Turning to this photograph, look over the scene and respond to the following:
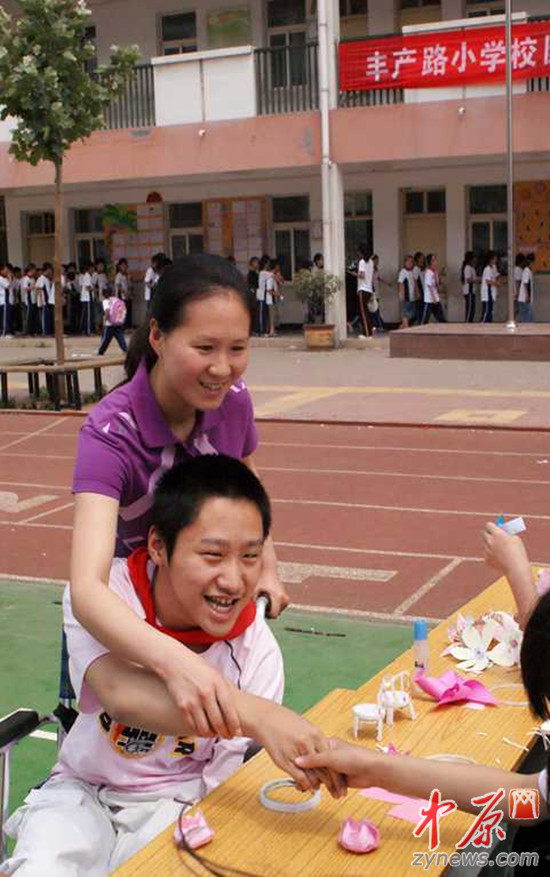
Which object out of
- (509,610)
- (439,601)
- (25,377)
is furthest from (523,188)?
(509,610)

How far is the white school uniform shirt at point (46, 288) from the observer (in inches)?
811

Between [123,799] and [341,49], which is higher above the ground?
[341,49]

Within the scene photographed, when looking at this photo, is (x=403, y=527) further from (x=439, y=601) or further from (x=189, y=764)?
(x=189, y=764)

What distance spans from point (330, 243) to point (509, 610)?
561 inches

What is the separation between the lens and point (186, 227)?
20.7 m

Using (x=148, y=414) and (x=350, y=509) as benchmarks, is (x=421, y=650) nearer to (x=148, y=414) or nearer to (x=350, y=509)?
(x=148, y=414)

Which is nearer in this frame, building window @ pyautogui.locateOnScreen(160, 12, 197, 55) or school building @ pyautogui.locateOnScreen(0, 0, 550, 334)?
school building @ pyautogui.locateOnScreen(0, 0, 550, 334)

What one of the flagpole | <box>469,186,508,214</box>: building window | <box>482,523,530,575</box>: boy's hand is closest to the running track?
<box>482,523,530,575</box>: boy's hand

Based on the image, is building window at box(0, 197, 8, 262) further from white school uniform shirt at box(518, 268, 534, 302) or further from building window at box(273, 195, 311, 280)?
white school uniform shirt at box(518, 268, 534, 302)

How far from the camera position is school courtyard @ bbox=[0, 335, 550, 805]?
15.3 feet

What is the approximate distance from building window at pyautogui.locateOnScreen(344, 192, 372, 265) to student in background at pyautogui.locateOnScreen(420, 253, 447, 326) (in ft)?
4.38

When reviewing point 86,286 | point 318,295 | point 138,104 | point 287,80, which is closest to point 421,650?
point 318,295

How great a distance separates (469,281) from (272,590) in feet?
52.9

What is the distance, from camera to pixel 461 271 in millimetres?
18484
